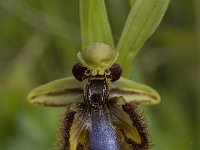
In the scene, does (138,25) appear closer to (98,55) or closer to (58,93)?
(98,55)

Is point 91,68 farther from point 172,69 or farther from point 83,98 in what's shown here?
point 172,69

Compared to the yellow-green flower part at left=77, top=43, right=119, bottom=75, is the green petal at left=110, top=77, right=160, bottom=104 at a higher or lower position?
lower

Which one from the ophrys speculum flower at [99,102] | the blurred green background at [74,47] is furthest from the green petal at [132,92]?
the blurred green background at [74,47]

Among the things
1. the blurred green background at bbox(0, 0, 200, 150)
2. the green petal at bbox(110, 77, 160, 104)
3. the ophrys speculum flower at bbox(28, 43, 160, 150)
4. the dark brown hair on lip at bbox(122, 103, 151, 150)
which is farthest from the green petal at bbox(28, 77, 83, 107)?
the blurred green background at bbox(0, 0, 200, 150)

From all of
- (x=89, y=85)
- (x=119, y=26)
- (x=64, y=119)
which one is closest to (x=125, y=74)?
(x=89, y=85)

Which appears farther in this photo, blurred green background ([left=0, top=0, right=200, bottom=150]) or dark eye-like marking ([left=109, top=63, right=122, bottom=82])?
blurred green background ([left=0, top=0, right=200, bottom=150])

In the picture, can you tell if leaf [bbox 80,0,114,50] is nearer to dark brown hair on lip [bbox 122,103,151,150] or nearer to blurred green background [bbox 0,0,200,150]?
dark brown hair on lip [bbox 122,103,151,150]
